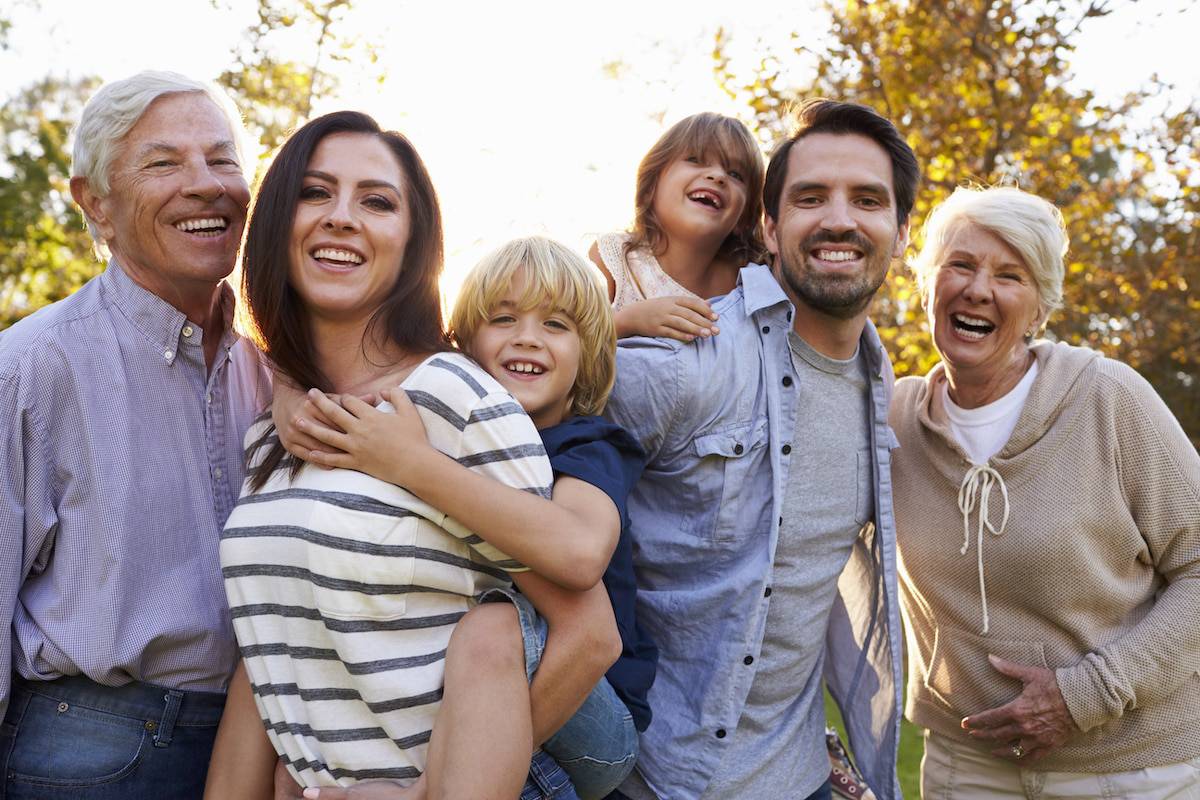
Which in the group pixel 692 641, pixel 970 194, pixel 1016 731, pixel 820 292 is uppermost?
pixel 970 194

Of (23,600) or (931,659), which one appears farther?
(931,659)

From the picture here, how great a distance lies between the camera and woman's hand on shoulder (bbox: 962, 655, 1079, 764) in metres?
3.37

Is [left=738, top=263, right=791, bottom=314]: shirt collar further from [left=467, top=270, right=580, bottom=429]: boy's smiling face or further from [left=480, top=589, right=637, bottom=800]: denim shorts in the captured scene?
[left=480, top=589, right=637, bottom=800]: denim shorts

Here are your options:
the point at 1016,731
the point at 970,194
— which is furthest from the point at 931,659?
the point at 970,194

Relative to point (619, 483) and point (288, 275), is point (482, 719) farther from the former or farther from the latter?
point (288, 275)

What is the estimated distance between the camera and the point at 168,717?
2.63 meters

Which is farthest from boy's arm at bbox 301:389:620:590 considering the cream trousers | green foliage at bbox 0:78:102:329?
green foliage at bbox 0:78:102:329

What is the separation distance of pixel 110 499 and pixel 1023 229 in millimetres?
2768

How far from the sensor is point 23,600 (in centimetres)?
259

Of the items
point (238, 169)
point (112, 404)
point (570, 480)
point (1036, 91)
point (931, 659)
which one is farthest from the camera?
point (1036, 91)

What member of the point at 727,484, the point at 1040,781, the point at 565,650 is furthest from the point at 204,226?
the point at 1040,781

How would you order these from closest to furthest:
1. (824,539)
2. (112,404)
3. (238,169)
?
1. (112,404)
2. (238,169)
3. (824,539)

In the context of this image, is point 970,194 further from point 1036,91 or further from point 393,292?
point 1036,91

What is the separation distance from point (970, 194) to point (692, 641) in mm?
1804
